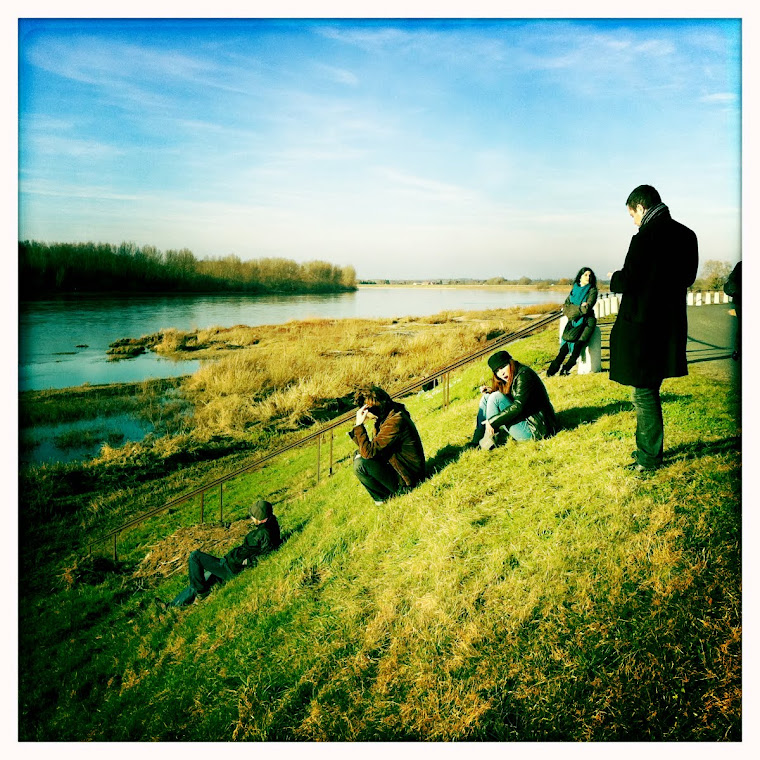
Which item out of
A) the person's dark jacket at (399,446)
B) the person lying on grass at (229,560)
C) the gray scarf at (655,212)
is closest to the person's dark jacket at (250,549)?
the person lying on grass at (229,560)

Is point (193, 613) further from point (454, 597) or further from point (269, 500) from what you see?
point (454, 597)

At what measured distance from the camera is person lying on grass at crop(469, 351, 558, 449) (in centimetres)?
355

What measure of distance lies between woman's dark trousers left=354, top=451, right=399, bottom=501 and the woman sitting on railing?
1386 millimetres

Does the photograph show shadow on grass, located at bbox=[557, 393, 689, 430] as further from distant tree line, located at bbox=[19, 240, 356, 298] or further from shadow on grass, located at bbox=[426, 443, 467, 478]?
A: distant tree line, located at bbox=[19, 240, 356, 298]

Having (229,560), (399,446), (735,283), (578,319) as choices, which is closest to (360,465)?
(399,446)

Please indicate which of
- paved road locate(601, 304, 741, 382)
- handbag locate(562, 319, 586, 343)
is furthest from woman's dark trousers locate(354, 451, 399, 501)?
paved road locate(601, 304, 741, 382)

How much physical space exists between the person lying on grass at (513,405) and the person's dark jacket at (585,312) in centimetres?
58

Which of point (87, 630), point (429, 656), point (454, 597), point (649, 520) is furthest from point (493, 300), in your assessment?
point (87, 630)

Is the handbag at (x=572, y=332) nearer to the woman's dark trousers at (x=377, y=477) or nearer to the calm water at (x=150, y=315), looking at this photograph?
the calm water at (x=150, y=315)

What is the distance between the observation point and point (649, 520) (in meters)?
2.93

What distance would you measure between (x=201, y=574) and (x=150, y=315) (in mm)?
1782

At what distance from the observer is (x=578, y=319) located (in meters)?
3.85

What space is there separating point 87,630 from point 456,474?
7.93 ft

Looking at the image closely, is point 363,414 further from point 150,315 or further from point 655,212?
point 655,212
